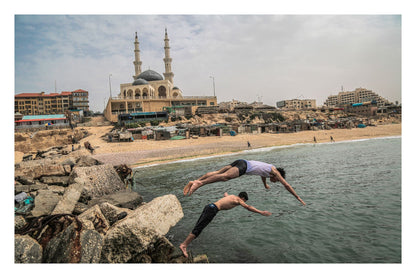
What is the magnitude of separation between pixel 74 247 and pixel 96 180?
5.41m

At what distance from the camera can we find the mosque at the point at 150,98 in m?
52.8

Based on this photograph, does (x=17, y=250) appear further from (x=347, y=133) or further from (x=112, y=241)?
(x=347, y=133)

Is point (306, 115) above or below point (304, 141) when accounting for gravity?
above

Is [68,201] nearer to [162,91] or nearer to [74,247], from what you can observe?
[74,247]

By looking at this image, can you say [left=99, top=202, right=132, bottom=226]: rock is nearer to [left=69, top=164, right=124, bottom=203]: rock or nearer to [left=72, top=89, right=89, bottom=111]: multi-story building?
[left=69, top=164, right=124, bottom=203]: rock

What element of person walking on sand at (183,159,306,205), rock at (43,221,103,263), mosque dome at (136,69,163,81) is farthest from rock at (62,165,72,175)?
mosque dome at (136,69,163,81)

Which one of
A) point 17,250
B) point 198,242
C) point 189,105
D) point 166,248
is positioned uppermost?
point 189,105

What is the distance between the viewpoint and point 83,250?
14.1 ft

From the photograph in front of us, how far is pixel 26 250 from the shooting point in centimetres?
435

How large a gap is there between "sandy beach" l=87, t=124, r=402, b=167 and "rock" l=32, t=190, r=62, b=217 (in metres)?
15.0

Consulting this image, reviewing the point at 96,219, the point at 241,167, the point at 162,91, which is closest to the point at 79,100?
the point at 162,91

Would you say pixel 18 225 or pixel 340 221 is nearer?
pixel 18 225

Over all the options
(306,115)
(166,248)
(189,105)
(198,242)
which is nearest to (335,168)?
(198,242)

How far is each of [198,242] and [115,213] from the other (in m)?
2.41
